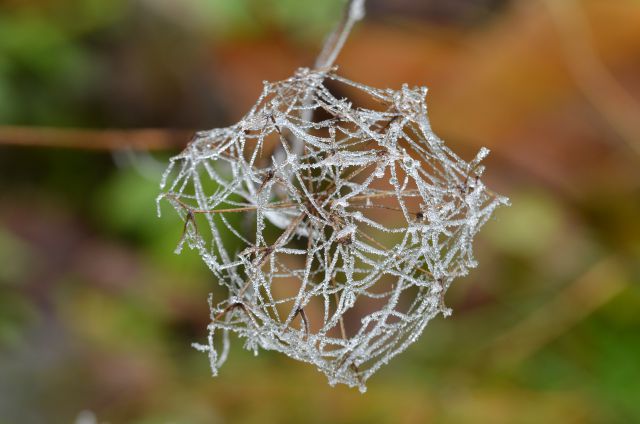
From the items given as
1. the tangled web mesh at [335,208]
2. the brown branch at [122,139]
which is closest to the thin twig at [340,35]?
the tangled web mesh at [335,208]

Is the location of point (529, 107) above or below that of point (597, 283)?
above

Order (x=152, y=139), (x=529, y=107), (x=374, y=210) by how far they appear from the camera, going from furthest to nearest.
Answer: (x=529, y=107) → (x=374, y=210) → (x=152, y=139)

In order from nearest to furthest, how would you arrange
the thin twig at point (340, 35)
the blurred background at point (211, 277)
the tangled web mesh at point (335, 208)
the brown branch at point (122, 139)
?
the tangled web mesh at point (335, 208)
the thin twig at point (340, 35)
the brown branch at point (122, 139)
the blurred background at point (211, 277)

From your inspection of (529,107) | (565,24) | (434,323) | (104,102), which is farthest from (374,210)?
(104,102)

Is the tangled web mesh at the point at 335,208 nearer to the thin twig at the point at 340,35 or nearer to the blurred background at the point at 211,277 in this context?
the thin twig at the point at 340,35

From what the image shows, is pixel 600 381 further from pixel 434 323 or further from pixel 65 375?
pixel 65 375

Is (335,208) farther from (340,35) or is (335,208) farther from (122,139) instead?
(122,139)

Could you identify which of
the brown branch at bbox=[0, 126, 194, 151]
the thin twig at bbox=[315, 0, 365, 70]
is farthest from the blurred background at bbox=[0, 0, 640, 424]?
the thin twig at bbox=[315, 0, 365, 70]

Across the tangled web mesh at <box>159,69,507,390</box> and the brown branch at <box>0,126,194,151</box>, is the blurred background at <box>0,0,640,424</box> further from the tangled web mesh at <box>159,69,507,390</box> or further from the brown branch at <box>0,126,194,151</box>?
the tangled web mesh at <box>159,69,507,390</box>
